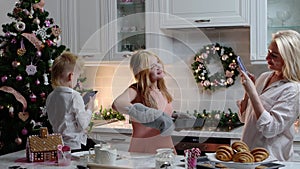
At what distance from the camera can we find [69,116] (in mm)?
2867

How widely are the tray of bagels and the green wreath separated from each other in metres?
1.98

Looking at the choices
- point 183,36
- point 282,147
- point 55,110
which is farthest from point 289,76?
point 183,36

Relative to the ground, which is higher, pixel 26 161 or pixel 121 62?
pixel 121 62

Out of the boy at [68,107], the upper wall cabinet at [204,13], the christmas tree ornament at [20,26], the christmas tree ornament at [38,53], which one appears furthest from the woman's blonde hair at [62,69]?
the upper wall cabinet at [204,13]

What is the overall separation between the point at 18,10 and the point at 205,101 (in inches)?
70.7

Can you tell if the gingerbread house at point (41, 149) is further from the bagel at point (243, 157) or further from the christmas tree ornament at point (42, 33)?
the christmas tree ornament at point (42, 33)

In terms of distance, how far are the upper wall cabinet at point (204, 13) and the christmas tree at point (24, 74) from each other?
0.97 meters

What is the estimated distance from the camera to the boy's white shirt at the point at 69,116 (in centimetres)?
282

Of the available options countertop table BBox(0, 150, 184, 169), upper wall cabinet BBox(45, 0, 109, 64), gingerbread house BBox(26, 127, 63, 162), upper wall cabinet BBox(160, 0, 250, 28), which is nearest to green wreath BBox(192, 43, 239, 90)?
upper wall cabinet BBox(160, 0, 250, 28)

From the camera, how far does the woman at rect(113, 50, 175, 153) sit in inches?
96.5

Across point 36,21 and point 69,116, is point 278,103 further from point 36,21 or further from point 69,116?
point 36,21

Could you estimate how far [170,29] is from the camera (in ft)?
12.8

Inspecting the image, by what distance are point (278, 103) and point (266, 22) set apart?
1261 mm

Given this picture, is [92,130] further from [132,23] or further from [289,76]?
[289,76]
